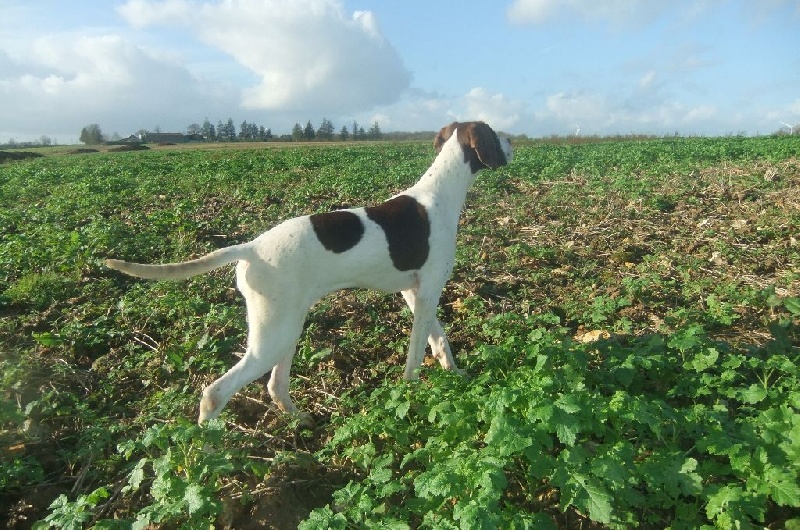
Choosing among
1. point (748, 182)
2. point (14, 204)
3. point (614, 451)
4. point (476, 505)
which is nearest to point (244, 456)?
point (476, 505)

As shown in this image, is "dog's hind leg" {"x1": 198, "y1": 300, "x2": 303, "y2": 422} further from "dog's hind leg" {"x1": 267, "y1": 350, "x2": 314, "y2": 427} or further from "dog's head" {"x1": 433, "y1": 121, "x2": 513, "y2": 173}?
"dog's head" {"x1": 433, "y1": 121, "x2": 513, "y2": 173}

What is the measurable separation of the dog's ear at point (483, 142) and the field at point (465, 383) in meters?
1.34

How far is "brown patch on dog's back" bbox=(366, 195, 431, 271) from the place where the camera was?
4.09 metres

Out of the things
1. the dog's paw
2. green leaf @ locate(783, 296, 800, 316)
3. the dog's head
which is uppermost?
the dog's head

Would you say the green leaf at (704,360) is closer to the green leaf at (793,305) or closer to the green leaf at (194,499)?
the green leaf at (793,305)

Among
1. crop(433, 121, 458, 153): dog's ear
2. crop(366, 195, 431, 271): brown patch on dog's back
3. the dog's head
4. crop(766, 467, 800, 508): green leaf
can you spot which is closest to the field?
Result: crop(766, 467, 800, 508): green leaf

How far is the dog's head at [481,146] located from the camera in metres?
4.61

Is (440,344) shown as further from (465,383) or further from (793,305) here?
(793,305)

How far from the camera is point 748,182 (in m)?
9.36


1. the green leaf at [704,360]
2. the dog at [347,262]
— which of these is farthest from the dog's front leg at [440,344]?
the green leaf at [704,360]

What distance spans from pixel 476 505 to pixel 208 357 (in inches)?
131

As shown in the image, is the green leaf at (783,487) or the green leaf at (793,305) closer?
the green leaf at (783,487)

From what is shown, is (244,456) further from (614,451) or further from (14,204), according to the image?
(14,204)

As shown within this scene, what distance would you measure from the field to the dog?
0.39 meters
